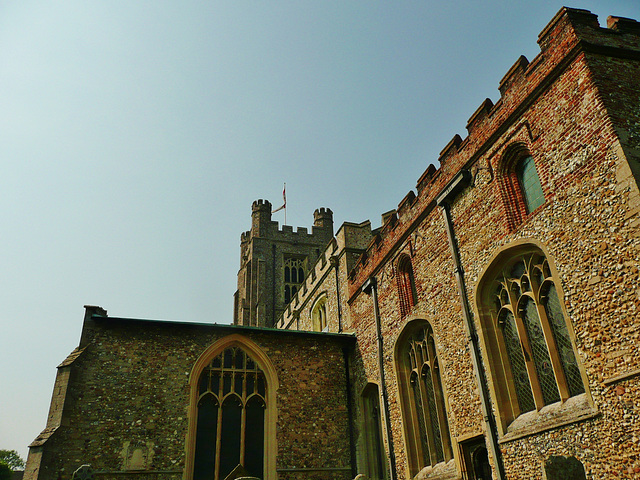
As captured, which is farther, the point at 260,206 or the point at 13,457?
the point at 13,457

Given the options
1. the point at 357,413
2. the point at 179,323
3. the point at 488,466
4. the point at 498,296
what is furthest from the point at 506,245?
the point at 179,323

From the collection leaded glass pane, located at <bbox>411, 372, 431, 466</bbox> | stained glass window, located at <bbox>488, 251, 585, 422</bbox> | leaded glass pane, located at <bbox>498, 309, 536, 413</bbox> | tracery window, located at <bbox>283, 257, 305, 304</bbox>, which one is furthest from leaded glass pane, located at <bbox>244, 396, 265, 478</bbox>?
tracery window, located at <bbox>283, 257, 305, 304</bbox>

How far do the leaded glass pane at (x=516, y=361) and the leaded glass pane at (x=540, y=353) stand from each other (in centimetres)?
30

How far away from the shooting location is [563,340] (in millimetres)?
9133

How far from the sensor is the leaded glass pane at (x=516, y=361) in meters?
10.0

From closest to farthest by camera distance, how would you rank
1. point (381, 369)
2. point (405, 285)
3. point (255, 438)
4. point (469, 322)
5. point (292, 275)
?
point (469, 322) < point (405, 285) < point (381, 369) < point (255, 438) < point (292, 275)

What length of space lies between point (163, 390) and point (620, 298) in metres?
12.3

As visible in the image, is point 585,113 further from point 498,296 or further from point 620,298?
point 498,296

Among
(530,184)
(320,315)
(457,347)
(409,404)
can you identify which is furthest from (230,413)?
(530,184)

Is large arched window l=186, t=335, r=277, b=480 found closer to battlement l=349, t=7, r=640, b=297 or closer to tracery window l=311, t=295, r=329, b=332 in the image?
battlement l=349, t=7, r=640, b=297

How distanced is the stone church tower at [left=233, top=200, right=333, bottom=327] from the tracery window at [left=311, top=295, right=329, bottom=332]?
48.0ft

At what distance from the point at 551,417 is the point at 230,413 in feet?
32.7

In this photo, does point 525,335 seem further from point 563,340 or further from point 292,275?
point 292,275

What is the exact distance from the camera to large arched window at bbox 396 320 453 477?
12719mm
